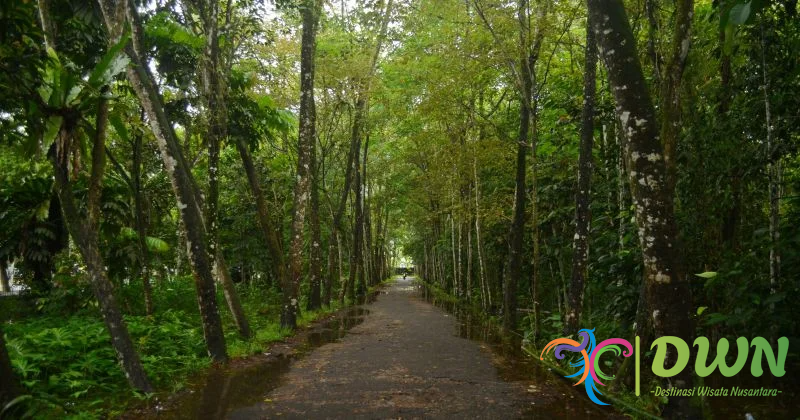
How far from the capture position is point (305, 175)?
13055 mm

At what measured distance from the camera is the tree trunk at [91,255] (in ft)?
19.5

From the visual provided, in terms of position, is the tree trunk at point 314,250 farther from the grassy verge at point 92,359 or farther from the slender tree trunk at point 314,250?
the grassy verge at point 92,359

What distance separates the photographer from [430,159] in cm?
2095

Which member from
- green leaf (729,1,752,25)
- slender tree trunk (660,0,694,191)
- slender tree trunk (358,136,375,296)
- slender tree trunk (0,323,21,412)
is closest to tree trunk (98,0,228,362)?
slender tree trunk (0,323,21,412)

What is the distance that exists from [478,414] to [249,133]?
10.2 metres

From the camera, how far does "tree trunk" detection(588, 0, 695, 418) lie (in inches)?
181

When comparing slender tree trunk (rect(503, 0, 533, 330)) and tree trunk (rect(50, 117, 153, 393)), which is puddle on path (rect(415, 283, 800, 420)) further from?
tree trunk (rect(50, 117, 153, 393))

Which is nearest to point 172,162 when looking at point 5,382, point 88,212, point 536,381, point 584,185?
point 88,212

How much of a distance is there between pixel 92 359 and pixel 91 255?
174 centimetres

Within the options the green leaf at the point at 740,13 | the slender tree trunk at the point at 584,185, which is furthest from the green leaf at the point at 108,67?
the slender tree trunk at the point at 584,185

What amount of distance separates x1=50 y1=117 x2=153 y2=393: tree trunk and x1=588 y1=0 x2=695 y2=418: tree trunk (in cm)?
636

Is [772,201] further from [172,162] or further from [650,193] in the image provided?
[172,162]

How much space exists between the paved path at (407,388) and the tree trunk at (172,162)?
1.82 metres

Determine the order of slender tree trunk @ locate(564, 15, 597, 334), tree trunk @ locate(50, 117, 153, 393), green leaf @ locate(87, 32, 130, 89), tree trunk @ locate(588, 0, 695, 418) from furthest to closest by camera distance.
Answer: slender tree trunk @ locate(564, 15, 597, 334)
green leaf @ locate(87, 32, 130, 89)
tree trunk @ locate(50, 117, 153, 393)
tree trunk @ locate(588, 0, 695, 418)
